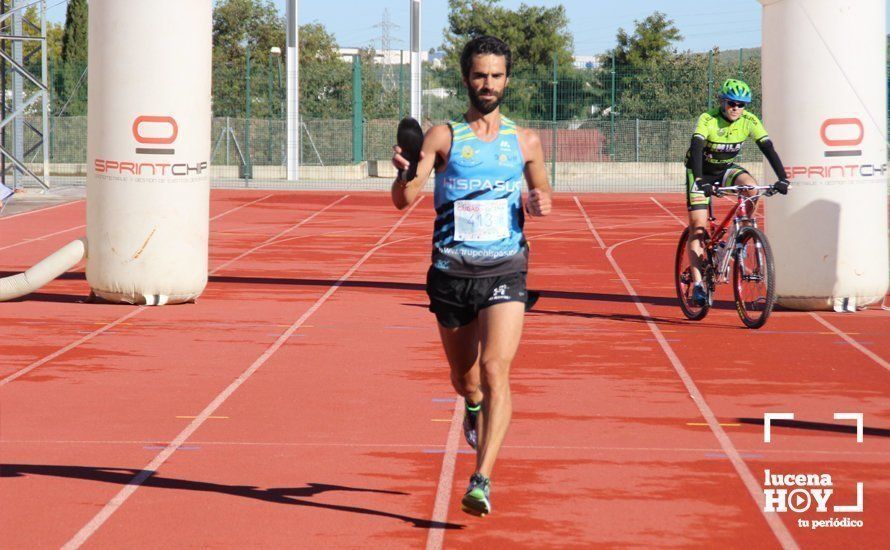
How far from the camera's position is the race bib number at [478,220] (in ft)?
20.6

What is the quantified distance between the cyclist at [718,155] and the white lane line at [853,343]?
1.10m

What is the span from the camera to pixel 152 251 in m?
13.4

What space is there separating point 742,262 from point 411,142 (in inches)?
265

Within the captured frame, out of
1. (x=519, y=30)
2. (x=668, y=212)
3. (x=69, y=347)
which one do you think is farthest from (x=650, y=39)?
(x=69, y=347)

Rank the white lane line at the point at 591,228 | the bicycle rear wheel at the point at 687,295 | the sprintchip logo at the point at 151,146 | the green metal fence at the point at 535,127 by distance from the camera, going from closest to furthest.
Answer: the bicycle rear wheel at the point at 687,295, the sprintchip logo at the point at 151,146, the white lane line at the point at 591,228, the green metal fence at the point at 535,127

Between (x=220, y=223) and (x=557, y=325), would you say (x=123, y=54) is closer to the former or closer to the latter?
(x=557, y=325)

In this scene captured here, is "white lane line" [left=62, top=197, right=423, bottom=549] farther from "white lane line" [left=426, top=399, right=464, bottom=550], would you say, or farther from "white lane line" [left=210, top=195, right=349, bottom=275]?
"white lane line" [left=210, top=195, right=349, bottom=275]

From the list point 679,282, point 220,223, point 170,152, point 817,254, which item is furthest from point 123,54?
point 220,223

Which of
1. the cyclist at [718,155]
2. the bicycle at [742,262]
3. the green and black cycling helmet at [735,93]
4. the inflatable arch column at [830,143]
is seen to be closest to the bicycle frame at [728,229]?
the bicycle at [742,262]

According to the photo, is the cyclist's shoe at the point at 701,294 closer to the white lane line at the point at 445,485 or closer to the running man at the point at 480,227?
the white lane line at the point at 445,485

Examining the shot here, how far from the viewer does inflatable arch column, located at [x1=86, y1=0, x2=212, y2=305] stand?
13.2 metres

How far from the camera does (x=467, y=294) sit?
20.4 feet

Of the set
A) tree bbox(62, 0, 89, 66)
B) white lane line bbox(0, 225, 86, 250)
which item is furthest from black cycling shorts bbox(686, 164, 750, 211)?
tree bbox(62, 0, 89, 66)

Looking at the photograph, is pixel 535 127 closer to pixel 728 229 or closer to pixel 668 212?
pixel 668 212
